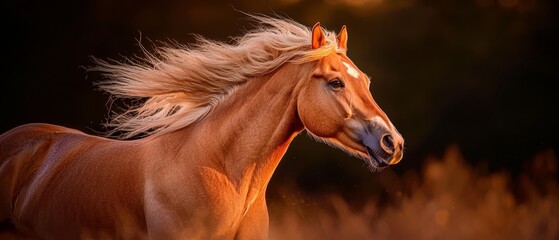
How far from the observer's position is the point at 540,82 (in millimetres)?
8484

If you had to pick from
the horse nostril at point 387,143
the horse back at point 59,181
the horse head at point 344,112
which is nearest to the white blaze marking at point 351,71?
the horse head at point 344,112

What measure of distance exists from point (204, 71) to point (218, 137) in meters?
0.40

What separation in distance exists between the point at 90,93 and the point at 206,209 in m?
3.35

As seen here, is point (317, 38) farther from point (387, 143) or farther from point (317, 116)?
point (387, 143)

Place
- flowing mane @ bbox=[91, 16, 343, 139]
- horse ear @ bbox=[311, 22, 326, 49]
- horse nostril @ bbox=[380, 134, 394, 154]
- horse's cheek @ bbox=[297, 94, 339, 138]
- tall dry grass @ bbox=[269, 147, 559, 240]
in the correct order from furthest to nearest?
tall dry grass @ bbox=[269, 147, 559, 240] < flowing mane @ bbox=[91, 16, 343, 139] < horse ear @ bbox=[311, 22, 326, 49] < horse's cheek @ bbox=[297, 94, 339, 138] < horse nostril @ bbox=[380, 134, 394, 154]

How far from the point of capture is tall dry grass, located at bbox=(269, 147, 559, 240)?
6141 millimetres

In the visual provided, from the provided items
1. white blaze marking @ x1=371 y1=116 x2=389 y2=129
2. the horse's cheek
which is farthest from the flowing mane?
white blaze marking @ x1=371 y1=116 x2=389 y2=129

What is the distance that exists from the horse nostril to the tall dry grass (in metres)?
1.97

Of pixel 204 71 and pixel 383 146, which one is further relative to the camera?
pixel 204 71

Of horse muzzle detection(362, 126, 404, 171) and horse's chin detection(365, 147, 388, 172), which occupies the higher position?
horse muzzle detection(362, 126, 404, 171)

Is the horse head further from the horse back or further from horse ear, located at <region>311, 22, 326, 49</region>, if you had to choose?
the horse back

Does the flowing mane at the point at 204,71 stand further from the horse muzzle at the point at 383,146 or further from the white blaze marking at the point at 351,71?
the horse muzzle at the point at 383,146

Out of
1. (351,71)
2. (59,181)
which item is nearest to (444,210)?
(351,71)

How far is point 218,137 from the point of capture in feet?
14.3
